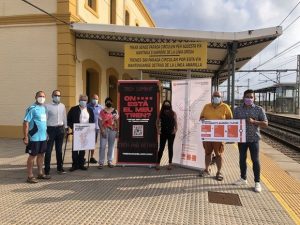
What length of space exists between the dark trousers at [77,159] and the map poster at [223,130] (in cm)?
282

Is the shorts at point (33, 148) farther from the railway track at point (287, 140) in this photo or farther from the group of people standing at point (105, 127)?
the railway track at point (287, 140)

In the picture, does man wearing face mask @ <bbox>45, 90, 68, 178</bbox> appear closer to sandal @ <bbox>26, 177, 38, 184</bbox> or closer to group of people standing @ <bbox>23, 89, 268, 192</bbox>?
group of people standing @ <bbox>23, 89, 268, 192</bbox>

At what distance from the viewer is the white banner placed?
27.4ft

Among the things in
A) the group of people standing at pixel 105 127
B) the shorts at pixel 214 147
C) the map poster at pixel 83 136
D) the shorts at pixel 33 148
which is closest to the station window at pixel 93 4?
the group of people standing at pixel 105 127

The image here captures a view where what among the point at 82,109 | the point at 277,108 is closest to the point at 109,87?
the point at 82,109

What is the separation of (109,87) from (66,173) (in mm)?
11435

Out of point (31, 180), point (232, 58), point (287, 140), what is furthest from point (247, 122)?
point (287, 140)

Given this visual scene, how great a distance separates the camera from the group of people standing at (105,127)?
7.00 meters

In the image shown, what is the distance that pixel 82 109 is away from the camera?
8430mm

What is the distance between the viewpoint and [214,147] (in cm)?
768

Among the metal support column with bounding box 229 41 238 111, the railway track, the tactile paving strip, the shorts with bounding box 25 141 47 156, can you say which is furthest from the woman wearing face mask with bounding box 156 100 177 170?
the railway track

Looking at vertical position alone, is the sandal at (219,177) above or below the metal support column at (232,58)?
below

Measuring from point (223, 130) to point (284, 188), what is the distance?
1664 millimetres

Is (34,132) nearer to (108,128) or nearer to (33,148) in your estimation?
(33,148)
